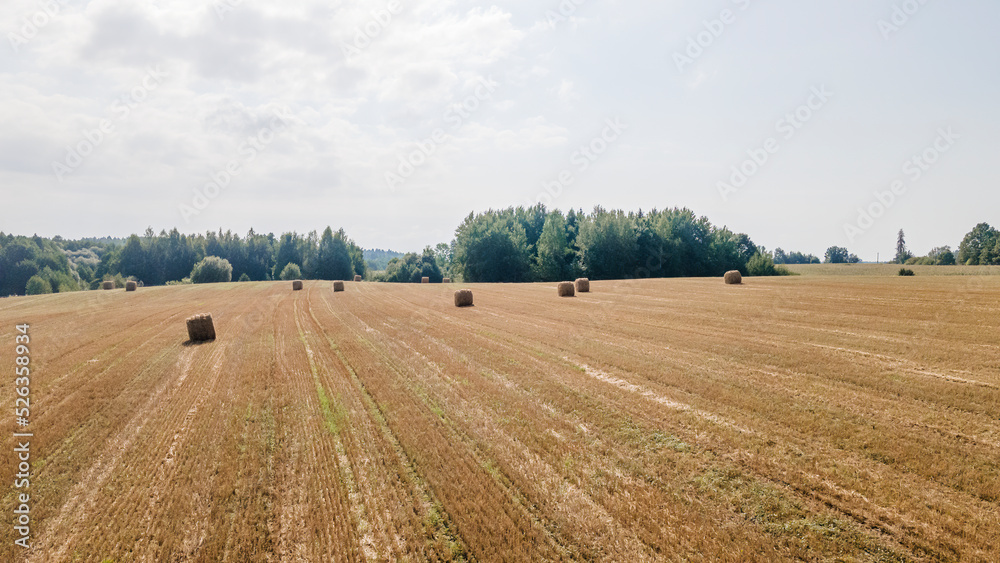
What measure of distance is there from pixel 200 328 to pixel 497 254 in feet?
164

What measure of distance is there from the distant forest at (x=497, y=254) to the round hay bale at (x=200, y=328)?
151 feet

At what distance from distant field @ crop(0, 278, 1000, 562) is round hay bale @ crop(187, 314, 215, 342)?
2.28 meters

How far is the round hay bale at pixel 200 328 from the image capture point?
14352mm

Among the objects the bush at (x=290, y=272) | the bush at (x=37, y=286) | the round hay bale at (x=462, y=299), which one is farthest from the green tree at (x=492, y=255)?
the bush at (x=37, y=286)

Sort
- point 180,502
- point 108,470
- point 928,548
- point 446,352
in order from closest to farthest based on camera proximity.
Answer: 1. point 928,548
2. point 180,502
3. point 108,470
4. point 446,352

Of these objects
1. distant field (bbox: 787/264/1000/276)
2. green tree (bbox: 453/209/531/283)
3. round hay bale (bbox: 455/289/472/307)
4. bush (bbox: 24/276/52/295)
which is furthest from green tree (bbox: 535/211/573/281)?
bush (bbox: 24/276/52/295)

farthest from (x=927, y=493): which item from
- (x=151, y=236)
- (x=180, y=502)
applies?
(x=151, y=236)

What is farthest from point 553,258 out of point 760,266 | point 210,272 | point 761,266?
point 210,272

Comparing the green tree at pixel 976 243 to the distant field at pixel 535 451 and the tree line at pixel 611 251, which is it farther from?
the distant field at pixel 535 451

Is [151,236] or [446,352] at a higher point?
[151,236]

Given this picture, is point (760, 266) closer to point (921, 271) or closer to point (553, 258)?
point (921, 271)

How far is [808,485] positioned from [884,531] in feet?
2.56

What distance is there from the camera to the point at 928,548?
149 inches

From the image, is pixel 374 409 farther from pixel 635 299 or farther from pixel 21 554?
pixel 635 299
